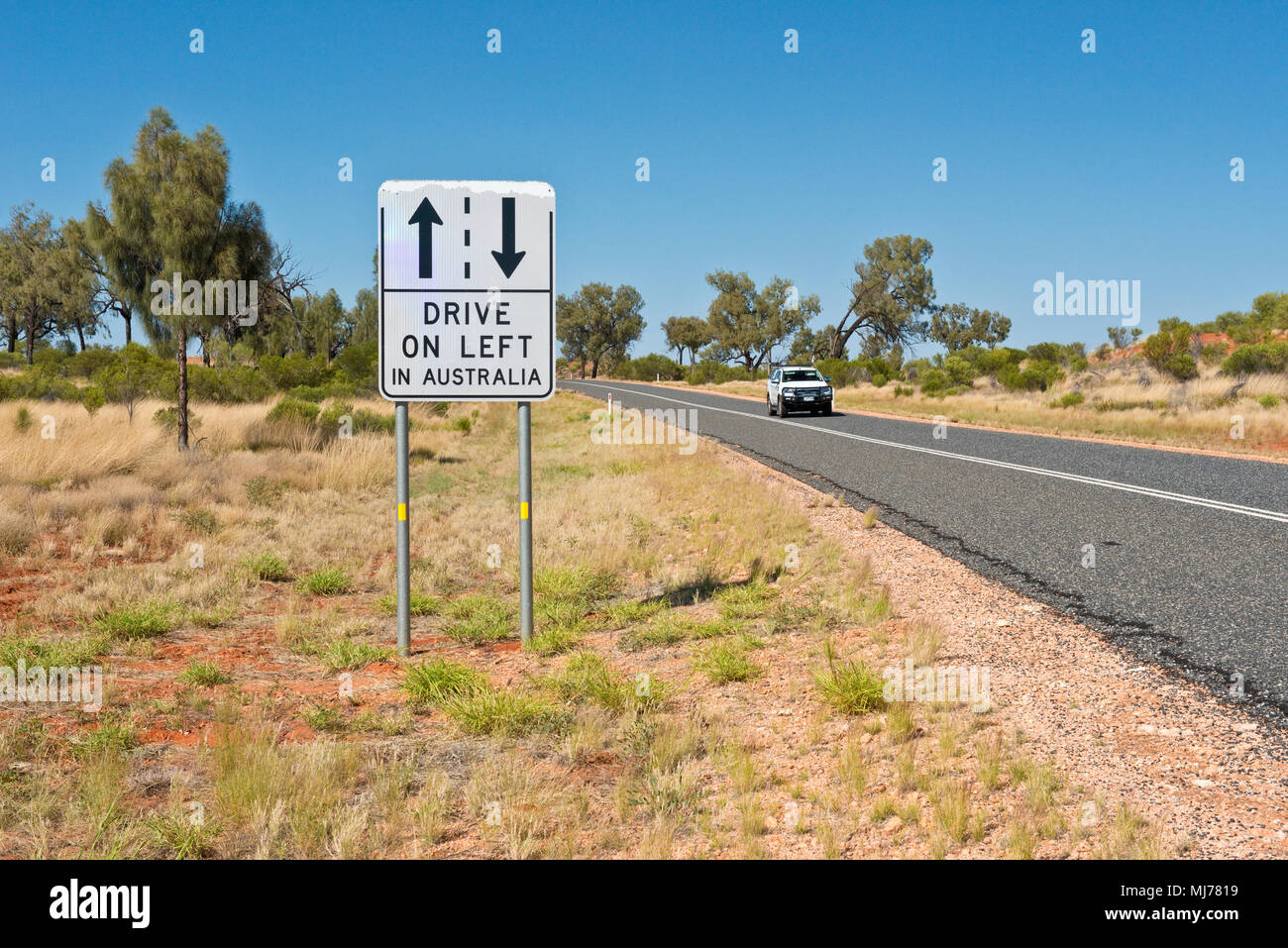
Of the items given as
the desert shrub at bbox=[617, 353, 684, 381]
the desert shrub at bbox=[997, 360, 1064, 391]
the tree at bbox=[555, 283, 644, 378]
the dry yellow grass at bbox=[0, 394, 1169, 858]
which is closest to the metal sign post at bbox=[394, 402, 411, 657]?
the dry yellow grass at bbox=[0, 394, 1169, 858]

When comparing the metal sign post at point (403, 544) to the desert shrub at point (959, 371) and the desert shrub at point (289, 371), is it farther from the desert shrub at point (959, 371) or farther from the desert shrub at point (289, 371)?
the desert shrub at point (959, 371)

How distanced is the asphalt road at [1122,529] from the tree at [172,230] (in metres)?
11.7

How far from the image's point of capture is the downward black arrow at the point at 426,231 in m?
5.74

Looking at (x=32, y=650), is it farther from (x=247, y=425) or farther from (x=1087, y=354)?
(x=1087, y=354)

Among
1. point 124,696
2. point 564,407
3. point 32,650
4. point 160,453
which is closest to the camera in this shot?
point 124,696

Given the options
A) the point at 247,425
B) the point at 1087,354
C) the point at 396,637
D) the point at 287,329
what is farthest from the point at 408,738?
the point at 1087,354

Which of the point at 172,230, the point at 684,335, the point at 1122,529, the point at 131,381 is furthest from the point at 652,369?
the point at 1122,529

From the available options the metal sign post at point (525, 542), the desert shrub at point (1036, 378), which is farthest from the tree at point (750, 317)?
the metal sign post at point (525, 542)

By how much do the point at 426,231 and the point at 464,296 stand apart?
19.0 inches

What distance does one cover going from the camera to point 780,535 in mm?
8922

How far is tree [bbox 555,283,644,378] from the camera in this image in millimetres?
121312

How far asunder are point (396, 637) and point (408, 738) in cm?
227

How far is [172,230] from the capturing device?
17.1 meters

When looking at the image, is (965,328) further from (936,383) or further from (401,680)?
(401,680)
